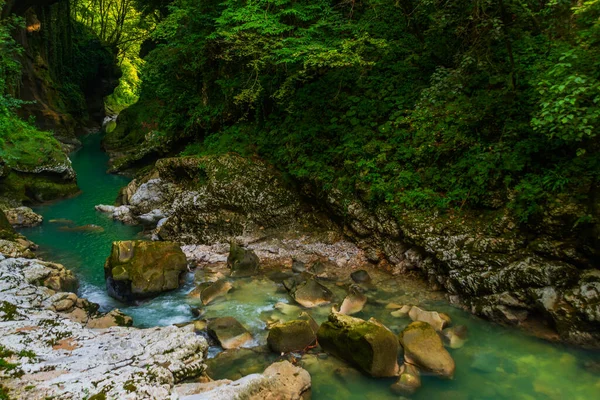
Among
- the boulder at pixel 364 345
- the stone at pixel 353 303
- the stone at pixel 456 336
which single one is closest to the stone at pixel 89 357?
the boulder at pixel 364 345

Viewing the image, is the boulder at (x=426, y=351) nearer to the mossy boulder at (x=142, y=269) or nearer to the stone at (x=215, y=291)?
the stone at (x=215, y=291)

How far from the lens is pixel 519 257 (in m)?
7.72

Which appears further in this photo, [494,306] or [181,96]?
[181,96]

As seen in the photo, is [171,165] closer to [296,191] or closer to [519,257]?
[296,191]

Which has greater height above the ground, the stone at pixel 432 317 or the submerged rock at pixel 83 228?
the stone at pixel 432 317

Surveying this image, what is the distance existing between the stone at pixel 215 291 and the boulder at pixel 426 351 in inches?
162

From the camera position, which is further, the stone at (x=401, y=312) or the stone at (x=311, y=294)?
the stone at (x=311, y=294)

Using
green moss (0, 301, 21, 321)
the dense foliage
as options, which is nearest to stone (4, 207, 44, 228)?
the dense foliage

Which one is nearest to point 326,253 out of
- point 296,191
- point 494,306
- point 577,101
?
point 296,191

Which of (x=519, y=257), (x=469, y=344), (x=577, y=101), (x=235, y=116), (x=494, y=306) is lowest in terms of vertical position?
(x=469, y=344)

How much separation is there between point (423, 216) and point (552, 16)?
5.32 metres

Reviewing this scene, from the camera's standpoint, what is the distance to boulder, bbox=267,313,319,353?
21.9ft

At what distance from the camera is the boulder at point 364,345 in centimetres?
598

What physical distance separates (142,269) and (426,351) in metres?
6.28
